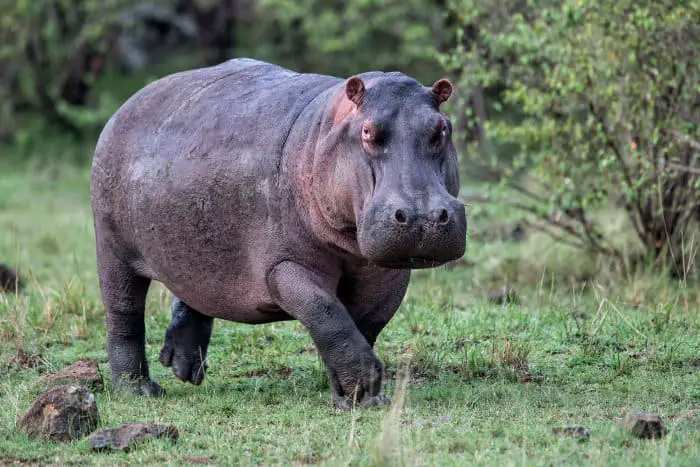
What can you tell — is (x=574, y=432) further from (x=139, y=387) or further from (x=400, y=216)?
(x=139, y=387)

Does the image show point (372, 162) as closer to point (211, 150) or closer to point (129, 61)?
point (211, 150)

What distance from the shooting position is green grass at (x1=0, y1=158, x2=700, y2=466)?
4496mm

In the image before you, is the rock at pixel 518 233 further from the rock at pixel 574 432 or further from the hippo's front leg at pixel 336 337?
the rock at pixel 574 432

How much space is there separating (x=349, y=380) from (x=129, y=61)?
52.2 feet

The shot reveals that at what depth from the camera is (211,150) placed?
5.58 meters

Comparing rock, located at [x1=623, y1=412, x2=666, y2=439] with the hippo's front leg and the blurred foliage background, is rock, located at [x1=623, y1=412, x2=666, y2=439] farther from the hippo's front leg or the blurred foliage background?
the blurred foliage background

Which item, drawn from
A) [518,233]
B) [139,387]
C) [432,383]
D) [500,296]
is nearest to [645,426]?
[432,383]

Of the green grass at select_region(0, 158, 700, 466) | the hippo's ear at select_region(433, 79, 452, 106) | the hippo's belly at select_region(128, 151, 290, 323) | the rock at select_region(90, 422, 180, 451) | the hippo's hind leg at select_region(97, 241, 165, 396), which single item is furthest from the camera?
the hippo's hind leg at select_region(97, 241, 165, 396)

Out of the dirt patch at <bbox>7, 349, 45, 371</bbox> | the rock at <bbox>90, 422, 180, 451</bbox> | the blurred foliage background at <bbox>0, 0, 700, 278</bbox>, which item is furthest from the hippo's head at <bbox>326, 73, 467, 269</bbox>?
the blurred foliage background at <bbox>0, 0, 700, 278</bbox>

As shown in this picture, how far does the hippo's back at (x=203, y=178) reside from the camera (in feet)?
17.8

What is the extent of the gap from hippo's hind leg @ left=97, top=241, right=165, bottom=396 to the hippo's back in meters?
0.08

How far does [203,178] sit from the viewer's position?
5551 millimetres

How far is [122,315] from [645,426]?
9.36 feet

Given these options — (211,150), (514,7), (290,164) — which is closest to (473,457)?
(290,164)
